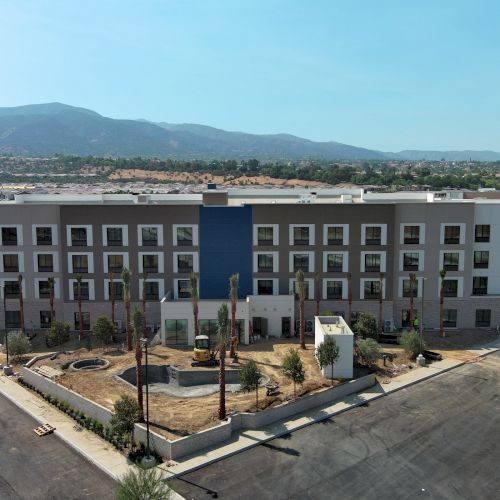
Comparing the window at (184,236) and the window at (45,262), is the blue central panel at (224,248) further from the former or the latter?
the window at (45,262)

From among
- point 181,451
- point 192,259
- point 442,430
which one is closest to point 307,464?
point 181,451

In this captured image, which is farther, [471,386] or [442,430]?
[471,386]

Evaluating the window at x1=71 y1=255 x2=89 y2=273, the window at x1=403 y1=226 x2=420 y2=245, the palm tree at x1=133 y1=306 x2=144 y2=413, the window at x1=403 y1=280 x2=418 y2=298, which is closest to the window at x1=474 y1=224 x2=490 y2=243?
the window at x1=403 y1=226 x2=420 y2=245

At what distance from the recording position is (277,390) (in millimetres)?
44688

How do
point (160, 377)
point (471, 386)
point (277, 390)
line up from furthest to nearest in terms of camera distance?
point (160, 377)
point (471, 386)
point (277, 390)

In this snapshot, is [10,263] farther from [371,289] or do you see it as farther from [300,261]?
[371,289]

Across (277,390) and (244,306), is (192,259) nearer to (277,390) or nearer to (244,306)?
(244,306)

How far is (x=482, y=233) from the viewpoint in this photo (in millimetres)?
63312

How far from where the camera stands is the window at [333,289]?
62969 mm

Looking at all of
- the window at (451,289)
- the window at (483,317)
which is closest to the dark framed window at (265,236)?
the window at (451,289)

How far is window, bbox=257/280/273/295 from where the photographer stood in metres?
63.2

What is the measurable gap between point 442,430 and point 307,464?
10.5 metres

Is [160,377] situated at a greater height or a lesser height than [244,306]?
lesser

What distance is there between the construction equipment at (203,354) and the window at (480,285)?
29682 millimetres
